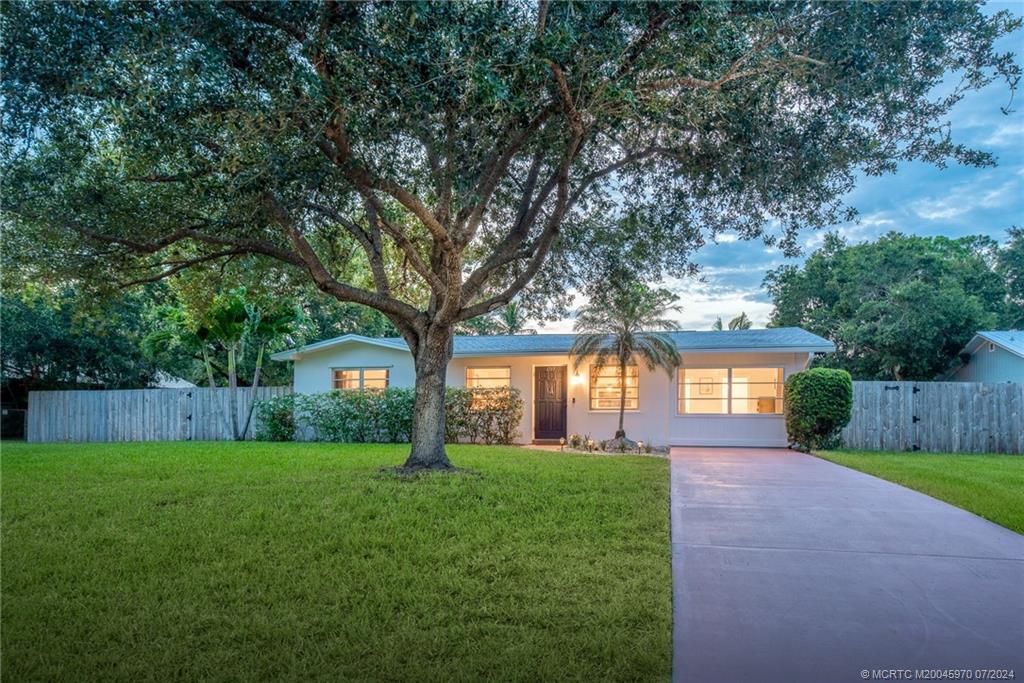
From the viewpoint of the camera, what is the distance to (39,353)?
747 inches

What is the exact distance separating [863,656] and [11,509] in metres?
7.26

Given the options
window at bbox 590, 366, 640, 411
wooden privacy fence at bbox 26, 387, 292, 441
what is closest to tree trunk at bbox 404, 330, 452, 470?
window at bbox 590, 366, 640, 411

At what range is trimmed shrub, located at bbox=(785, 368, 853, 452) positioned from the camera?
13.1 m

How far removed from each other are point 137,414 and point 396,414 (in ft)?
26.0

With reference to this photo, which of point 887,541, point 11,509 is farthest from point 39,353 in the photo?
point 887,541

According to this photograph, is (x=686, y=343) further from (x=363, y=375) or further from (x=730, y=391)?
(x=363, y=375)

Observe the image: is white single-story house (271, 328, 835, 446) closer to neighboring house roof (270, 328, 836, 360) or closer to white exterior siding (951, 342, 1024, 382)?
neighboring house roof (270, 328, 836, 360)

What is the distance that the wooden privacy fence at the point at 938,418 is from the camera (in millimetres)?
13617

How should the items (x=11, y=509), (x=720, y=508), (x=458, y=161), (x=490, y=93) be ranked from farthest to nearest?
(x=458, y=161)
(x=720, y=508)
(x=11, y=509)
(x=490, y=93)

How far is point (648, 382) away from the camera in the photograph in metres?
15.1

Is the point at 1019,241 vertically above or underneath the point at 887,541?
above

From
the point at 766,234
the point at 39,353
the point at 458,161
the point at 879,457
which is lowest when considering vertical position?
the point at 879,457

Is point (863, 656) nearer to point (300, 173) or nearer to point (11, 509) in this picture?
point (300, 173)

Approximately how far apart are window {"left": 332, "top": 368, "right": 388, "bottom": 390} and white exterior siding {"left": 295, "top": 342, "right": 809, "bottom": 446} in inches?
7.2
